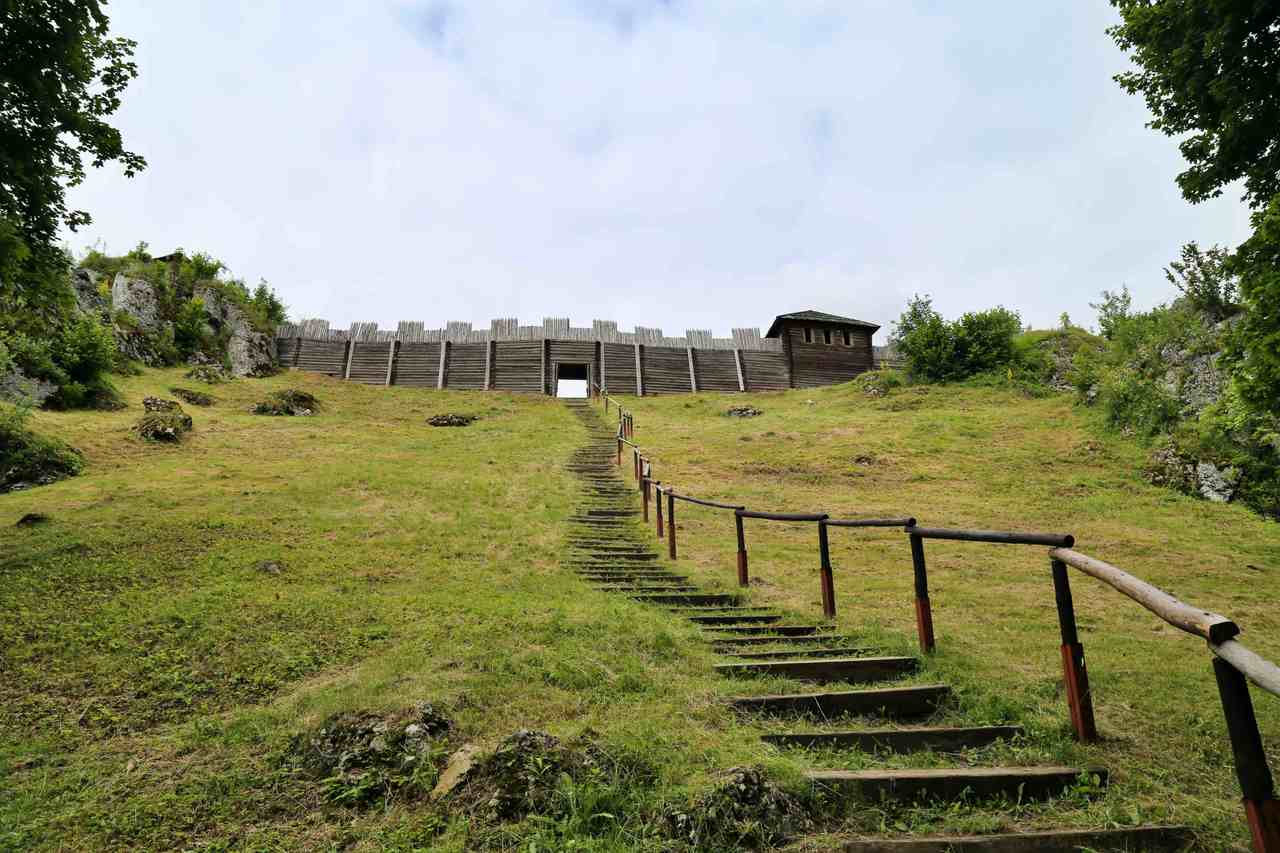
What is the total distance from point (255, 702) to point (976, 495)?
14533 millimetres

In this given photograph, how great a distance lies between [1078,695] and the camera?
391 centimetres

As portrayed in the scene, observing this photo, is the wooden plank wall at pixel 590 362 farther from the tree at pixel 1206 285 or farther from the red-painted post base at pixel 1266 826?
the red-painted post base at pixel 1266 826

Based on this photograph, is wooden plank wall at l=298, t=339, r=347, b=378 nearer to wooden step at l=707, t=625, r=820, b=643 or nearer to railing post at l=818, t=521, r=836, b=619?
wooden step at l=707, t=625, r=820, b=643

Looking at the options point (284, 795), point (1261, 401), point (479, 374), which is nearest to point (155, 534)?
point (284, 795)

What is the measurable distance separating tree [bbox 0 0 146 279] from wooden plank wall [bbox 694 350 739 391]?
27494 mm

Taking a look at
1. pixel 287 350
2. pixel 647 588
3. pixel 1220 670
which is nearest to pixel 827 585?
pixel 647 588

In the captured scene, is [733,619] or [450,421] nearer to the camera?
[733,619]

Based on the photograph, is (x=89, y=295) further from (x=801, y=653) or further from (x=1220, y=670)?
(x=1220, y=670)

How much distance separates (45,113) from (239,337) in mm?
24408

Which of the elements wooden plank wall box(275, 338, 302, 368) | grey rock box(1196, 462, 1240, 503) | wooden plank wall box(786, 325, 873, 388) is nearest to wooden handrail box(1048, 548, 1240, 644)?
grey rock box(1196, 462, 1240, 503)

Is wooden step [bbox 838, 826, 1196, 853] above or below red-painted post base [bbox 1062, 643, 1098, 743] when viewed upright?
below

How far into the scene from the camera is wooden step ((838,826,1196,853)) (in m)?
2.93

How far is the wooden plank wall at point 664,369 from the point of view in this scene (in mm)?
33719

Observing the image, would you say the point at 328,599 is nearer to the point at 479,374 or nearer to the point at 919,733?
the point at 919,733
